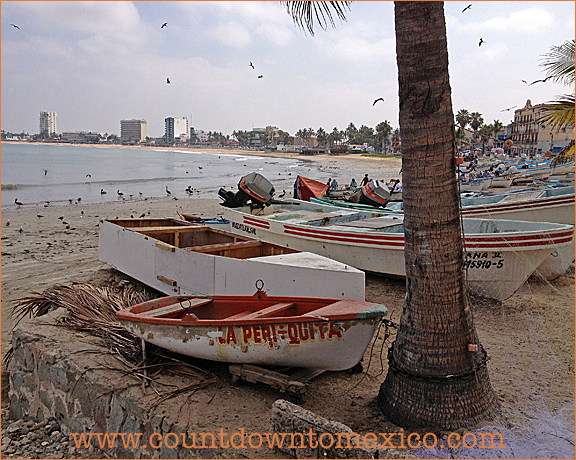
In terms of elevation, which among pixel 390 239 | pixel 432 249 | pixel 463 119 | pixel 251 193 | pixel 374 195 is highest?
pixel 463 119

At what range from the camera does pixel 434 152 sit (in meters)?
4.19

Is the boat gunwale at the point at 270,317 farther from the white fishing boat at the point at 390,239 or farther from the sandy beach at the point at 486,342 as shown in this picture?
the white fishing boat at the point at 390,239

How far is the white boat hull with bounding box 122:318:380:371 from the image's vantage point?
4.76 meters

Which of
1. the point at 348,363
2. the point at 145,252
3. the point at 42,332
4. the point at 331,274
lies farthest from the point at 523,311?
the point at 42,332

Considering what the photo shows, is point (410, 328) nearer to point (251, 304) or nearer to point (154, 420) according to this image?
point (251, 304)

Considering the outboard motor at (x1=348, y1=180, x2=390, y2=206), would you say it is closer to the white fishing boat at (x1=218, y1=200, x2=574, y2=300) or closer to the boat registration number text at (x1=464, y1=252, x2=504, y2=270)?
the white fishing boat at (x1=218, y1=200, x2=574, y2=300)

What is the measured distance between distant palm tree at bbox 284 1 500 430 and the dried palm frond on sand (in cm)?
230

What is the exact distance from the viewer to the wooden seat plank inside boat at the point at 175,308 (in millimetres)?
5785


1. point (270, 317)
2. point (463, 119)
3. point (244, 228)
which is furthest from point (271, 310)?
point (463, 119)

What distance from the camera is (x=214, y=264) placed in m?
7.44

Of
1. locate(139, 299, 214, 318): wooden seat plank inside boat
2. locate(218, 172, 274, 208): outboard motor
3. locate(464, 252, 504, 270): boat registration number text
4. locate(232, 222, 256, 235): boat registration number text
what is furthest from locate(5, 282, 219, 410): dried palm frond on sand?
locate(464, 252, 504, 270): boat registration number text

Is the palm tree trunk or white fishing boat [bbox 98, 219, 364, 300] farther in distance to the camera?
white fishing boat [bbox 98, 219, 364, 300]

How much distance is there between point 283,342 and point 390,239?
468 cm

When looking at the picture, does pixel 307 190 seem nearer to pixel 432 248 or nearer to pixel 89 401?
pixel 89 401
